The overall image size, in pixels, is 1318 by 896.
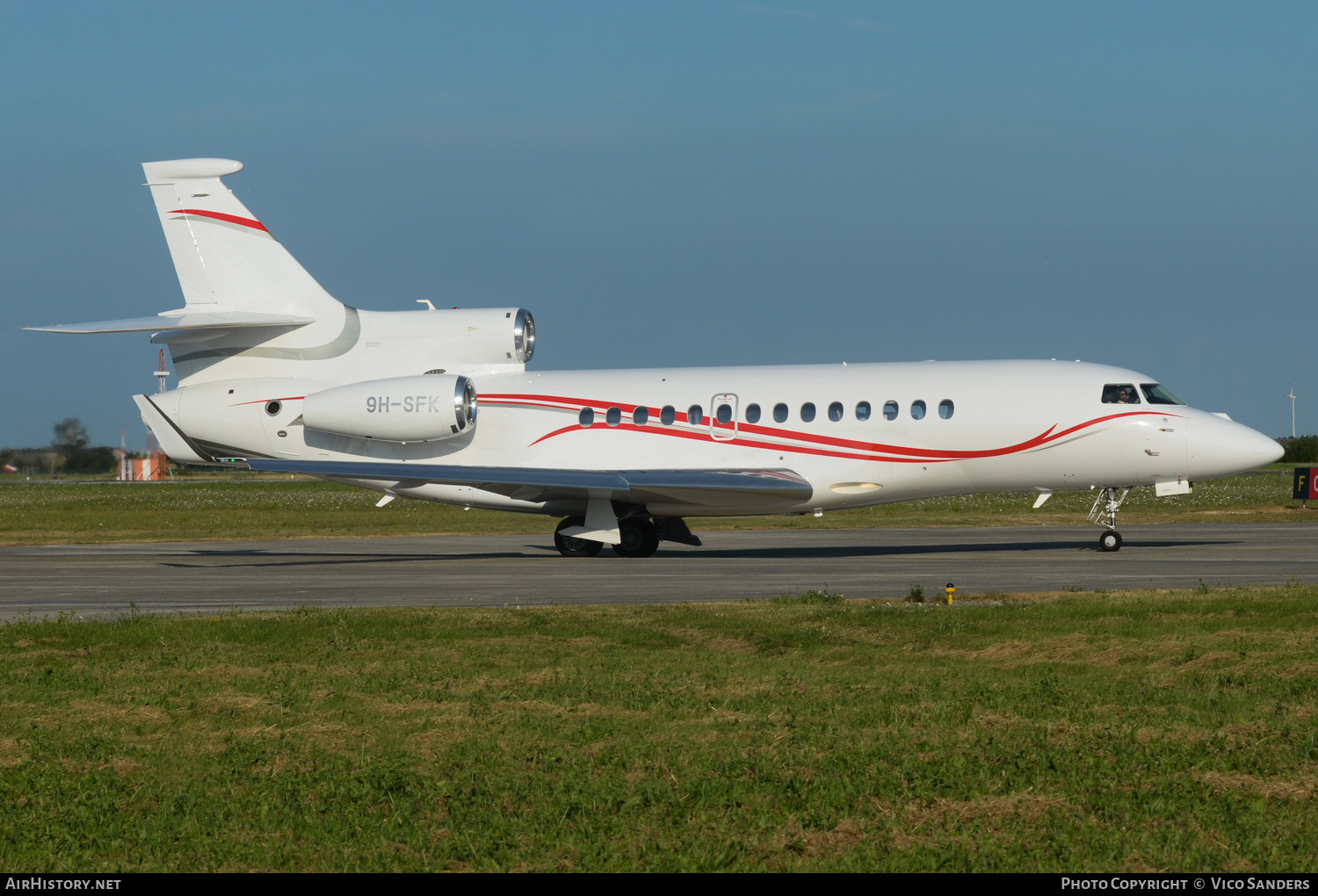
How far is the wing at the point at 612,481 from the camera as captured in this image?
74.5ft

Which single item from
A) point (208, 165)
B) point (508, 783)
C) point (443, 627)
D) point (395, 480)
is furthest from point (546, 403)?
point (508, 783)

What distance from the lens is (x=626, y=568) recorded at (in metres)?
21.9

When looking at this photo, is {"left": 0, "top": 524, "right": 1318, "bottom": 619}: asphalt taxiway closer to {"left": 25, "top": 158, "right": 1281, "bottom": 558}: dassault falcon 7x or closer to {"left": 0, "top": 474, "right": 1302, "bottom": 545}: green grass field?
{"left": 25, "top": 158, "right": 1281, "bottom": 558}: dassault falcon 7x

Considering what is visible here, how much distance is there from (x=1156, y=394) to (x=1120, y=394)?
0.71 m

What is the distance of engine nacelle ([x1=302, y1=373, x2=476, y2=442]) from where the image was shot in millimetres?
24484

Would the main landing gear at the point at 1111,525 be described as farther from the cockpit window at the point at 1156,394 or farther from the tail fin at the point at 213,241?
the tail fin at the point at 213,241

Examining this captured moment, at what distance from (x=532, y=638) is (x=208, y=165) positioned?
17.0m

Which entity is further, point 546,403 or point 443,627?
point 546,403

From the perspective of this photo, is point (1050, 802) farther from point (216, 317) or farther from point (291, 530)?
point (291, 530)

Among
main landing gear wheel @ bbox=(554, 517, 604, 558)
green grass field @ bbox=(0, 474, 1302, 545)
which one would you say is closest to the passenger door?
main landing gear wheel @ bbox=(554, 517, 604, 558)

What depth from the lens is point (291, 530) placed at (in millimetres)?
36812

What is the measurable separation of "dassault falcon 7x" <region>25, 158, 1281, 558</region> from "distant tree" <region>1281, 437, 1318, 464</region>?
6586 centimetres

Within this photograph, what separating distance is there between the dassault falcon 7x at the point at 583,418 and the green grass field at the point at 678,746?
981cm

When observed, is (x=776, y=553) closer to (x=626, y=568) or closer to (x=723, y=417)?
(x=723, y=417)
